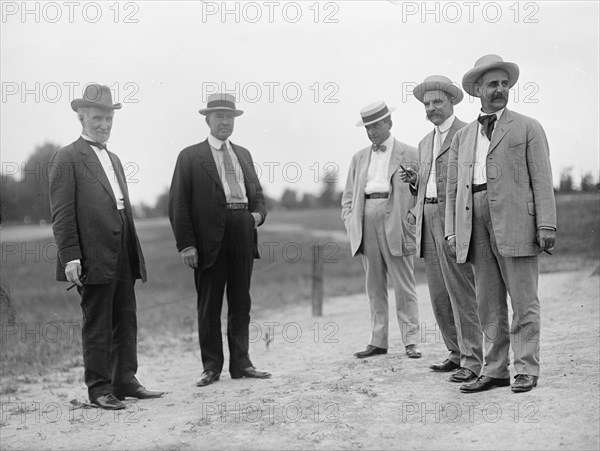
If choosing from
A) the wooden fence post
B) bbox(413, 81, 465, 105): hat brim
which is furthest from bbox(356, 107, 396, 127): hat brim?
the wooden fence post

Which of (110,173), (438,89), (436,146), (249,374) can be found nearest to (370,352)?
(249,374)

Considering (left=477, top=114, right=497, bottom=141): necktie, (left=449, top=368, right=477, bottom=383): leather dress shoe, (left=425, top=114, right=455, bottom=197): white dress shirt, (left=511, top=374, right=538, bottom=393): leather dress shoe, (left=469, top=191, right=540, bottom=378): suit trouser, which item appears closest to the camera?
(left=511, top=374, right=538, bottom=393): leather dress shoe

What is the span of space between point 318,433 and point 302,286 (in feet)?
38.2

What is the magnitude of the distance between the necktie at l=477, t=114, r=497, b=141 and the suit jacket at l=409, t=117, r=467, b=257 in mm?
573

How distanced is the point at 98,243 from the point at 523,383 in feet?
10.3

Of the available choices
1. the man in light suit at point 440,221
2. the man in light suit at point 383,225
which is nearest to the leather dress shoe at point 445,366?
the man in light suit at point 440,221

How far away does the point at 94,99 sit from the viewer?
18.5ft

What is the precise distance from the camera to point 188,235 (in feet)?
19.5

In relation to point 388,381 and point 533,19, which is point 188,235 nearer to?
point 388,381

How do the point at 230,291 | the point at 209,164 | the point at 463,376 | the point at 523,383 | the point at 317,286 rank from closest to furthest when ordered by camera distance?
the point at 523,383 < the point at 463,376 < the point at 209,164 < the point at 230,291 < the point at 317,286

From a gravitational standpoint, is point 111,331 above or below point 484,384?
above

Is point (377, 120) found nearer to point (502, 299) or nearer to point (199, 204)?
point (199, 204)

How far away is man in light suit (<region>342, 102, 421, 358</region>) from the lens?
20.6 feet

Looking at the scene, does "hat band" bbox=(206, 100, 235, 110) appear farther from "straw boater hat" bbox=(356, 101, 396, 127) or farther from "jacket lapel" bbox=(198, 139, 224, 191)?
"straw boater hat" bbox=(356, 101, 396, 127)
